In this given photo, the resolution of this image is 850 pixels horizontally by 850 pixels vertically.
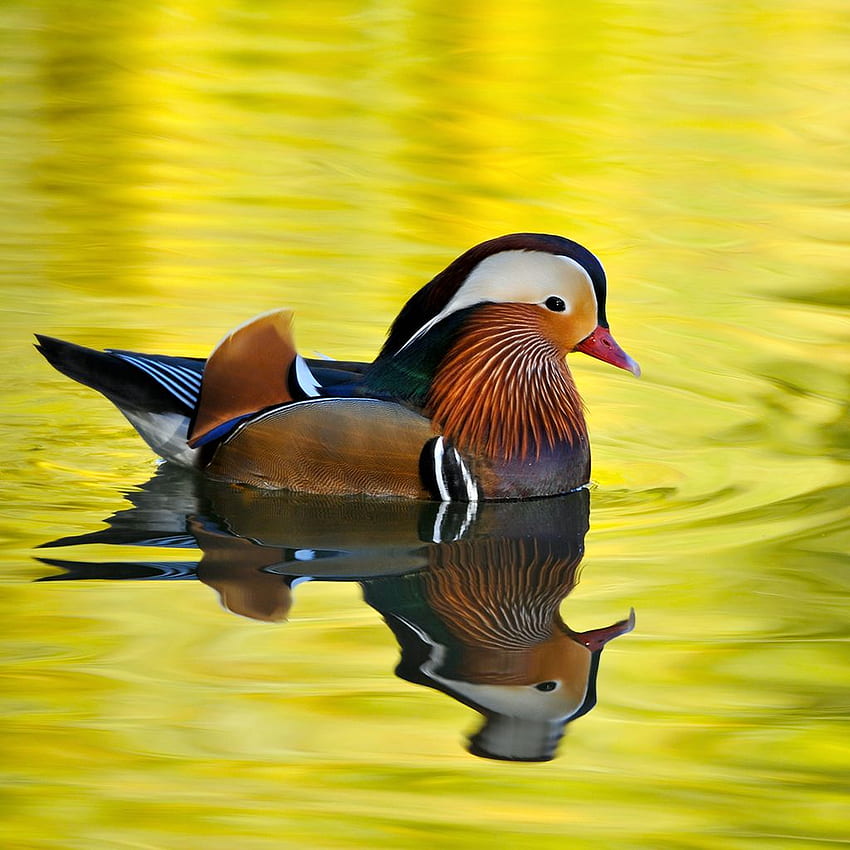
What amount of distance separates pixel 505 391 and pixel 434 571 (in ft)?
3.53

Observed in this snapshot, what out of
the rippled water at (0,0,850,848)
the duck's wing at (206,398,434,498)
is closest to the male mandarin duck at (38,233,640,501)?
the duck's wing at (206,398,434,498)

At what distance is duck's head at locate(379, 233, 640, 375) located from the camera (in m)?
6.29

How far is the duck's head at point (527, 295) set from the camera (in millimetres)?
6285

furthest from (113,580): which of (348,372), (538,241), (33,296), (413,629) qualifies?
(33,296)

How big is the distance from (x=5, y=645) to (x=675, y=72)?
1139cm

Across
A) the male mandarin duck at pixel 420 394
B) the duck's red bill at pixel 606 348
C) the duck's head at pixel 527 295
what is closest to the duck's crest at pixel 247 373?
the male mandarin duck at pixel 420 394

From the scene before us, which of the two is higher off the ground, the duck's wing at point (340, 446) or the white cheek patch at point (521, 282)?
the white cheek patch at point (521, 282)

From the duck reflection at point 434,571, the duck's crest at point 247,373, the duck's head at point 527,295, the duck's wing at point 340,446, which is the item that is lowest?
the duck reflection at point 434,571

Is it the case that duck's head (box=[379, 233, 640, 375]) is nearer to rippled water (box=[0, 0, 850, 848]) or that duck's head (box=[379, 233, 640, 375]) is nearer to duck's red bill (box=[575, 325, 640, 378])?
duck's red bill (box=[575, 325, 640, 378])

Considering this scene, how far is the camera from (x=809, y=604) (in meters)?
5.45

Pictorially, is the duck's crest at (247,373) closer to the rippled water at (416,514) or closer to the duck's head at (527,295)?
the rippled water at (416,514)

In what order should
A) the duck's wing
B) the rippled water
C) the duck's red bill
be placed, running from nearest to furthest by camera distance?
the rippled water, the duck's wing, the duck's red bill

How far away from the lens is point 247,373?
20.6 feet

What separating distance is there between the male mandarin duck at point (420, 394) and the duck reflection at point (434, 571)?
4.0 inches
